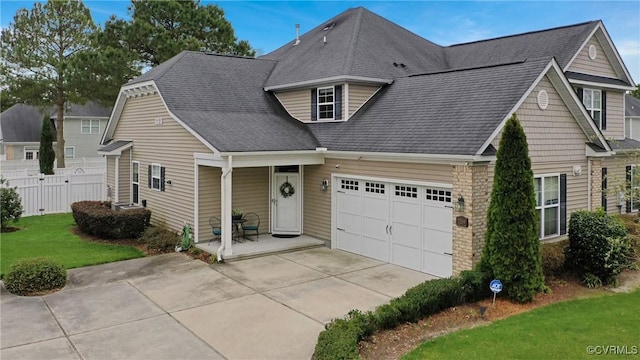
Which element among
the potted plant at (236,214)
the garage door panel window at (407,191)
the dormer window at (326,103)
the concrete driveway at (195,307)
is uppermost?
the dormer window at (326,103)

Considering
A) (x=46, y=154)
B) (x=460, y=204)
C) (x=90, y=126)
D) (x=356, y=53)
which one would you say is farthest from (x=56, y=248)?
(x=90, y=126)

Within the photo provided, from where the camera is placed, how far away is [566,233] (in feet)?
43.1

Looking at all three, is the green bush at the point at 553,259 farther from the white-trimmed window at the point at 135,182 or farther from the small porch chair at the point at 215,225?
the white-trimmed window at the point at 135,182

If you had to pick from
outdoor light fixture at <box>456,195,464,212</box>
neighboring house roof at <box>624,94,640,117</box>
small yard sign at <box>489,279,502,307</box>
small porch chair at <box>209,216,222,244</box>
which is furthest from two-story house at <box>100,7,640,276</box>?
neighboring house roof at <box>624,94,640,117</box>

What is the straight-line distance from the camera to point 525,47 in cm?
1919

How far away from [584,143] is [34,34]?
3250 centimetres

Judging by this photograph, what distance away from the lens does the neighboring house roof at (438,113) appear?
11008mm

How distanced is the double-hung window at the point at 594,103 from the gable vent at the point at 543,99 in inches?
281

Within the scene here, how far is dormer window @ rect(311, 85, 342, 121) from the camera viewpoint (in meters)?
15.8

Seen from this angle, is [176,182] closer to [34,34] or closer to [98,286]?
[98,286]

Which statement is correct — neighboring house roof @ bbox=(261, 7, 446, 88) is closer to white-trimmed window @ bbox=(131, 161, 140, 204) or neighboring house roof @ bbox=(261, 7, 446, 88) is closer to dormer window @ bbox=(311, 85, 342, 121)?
dormer window @ bbox=(311, 85, 342, 121)

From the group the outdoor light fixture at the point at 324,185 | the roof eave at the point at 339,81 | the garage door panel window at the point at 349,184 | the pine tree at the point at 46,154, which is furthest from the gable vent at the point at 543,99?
the pine tree at the point at 46,154

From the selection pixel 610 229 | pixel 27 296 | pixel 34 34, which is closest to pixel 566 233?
pixel 610 229
